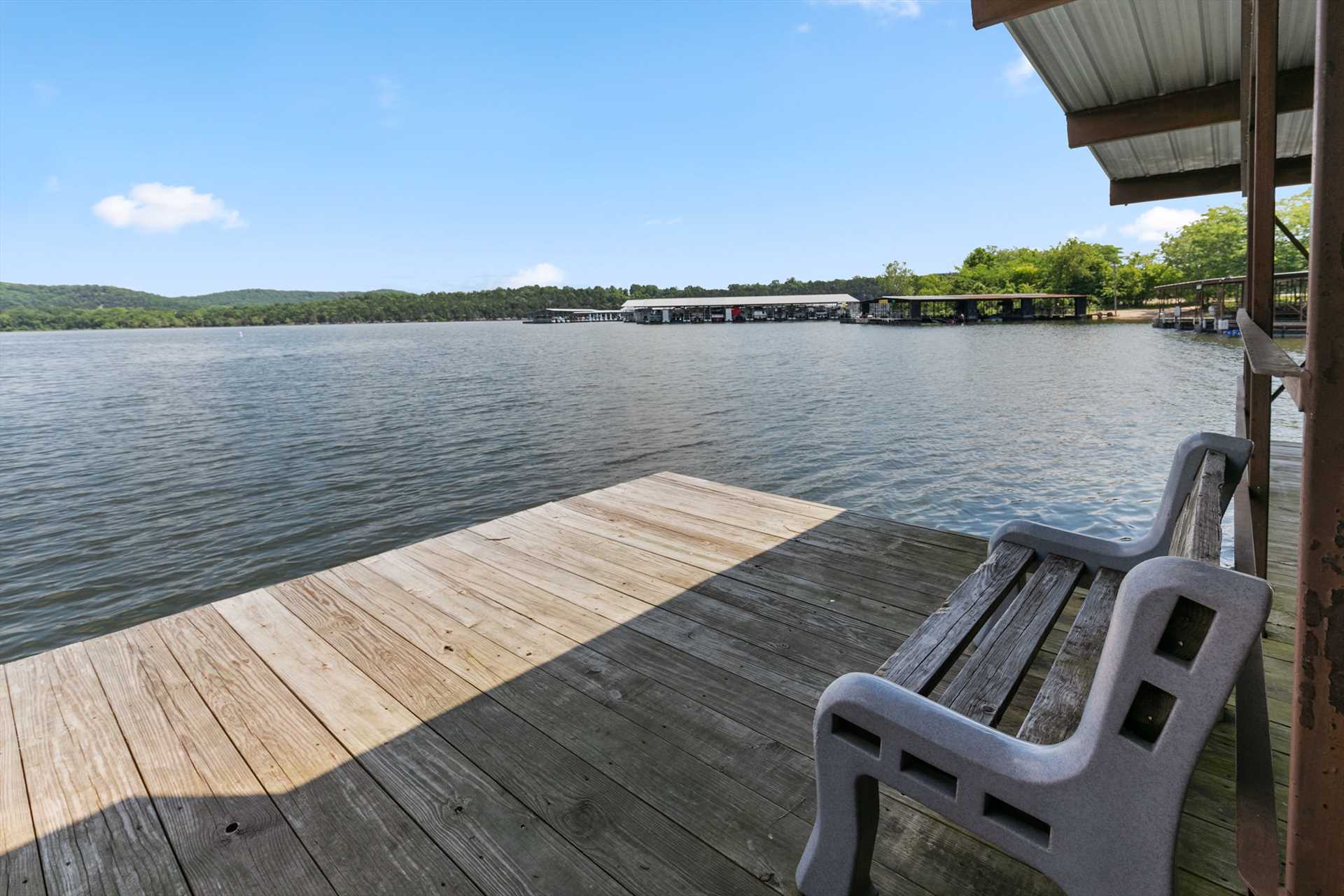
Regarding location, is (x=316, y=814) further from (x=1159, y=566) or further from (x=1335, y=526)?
(x=1335, y=526)

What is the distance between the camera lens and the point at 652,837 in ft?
6.23

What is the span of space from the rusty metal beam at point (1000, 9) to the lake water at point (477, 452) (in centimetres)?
708

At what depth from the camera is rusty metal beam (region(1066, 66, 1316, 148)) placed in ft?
14.2

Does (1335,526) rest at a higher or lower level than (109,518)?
higher

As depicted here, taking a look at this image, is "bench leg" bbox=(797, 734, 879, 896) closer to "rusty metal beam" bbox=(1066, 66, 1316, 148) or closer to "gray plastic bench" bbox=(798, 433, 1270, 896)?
"gray plastic bench" bbox=(798, 433, 1270, 896)

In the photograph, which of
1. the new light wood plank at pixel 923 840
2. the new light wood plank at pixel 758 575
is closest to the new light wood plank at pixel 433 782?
the new light wood plank at pixel 923 840

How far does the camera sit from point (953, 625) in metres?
1.91

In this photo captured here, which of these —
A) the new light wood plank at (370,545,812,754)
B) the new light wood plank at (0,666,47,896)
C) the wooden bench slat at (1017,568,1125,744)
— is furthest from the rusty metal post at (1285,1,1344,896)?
the new light wood plank at (0,666,47,896)

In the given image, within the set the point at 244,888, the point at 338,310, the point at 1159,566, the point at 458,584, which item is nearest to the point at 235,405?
the point at 458,584

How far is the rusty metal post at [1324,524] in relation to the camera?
0.90 m

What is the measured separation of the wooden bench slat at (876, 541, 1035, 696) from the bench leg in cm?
25

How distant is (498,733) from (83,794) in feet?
4.26

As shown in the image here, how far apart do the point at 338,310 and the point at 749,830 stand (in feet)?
636

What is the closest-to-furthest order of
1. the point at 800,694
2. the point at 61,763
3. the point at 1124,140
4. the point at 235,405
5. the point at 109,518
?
the point at 61,763
the point at 800,694
the point at 1124,140
the point at 109,518
the point at 235,405
